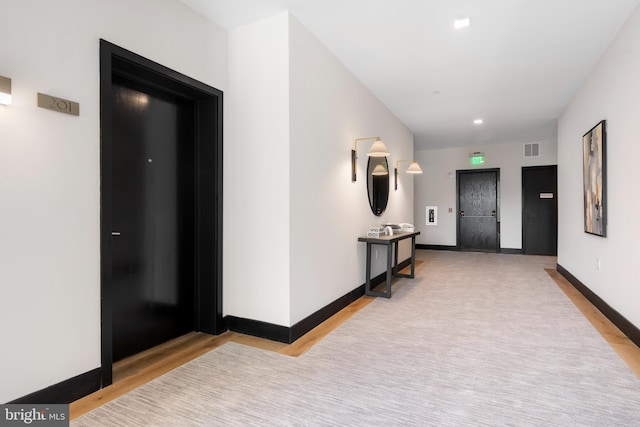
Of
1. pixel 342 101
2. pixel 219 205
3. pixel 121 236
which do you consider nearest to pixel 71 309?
pixel 121 236

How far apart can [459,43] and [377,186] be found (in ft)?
7.27

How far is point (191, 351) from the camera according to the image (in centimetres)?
275

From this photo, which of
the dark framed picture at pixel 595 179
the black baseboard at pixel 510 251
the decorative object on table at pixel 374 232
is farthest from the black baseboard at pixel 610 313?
the black baseboard at pixel 510 251

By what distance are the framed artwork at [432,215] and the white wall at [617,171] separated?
442cm

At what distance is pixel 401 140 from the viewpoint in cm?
643

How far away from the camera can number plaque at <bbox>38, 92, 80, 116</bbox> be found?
73.9 inches

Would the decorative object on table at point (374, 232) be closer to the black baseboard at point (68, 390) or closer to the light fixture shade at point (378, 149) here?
the light fixture shade at point (378, 149)

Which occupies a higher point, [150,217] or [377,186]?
[377,186]

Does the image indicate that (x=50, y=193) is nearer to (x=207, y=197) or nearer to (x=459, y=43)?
(x=207, y=197)

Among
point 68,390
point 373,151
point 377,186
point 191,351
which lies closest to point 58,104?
point 68,390

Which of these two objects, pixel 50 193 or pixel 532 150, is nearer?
pixel 50 193

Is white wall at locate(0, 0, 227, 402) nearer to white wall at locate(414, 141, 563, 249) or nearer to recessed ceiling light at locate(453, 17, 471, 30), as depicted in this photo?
recessed ceiling light at locate(453, 17, 471, 30)

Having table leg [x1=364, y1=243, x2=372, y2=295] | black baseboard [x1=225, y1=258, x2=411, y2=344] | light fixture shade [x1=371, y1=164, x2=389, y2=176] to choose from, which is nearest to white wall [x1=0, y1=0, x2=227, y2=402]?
black baseboard [x1=225, y1=258, x2=411, y2=344]

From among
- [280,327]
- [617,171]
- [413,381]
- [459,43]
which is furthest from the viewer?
[459,43]
